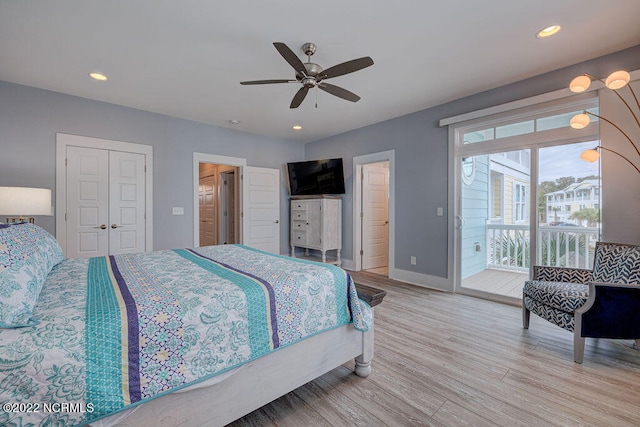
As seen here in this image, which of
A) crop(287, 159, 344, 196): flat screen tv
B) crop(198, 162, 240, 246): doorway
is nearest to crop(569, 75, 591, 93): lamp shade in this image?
crop(287, 159, 344, 196): flat screen tv

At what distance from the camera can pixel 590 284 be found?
6.57 feet

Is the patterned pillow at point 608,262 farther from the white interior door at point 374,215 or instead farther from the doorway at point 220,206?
the doorway at point 220,206

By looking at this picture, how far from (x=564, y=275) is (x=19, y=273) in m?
3.81

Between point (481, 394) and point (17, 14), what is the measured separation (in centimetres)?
418

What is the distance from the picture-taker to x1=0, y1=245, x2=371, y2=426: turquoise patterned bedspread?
91 cm

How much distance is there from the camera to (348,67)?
2188 millimetres

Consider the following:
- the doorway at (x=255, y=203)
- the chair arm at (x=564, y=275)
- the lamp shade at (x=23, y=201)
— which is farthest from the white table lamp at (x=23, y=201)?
the chair arm at (x=564, y=275)

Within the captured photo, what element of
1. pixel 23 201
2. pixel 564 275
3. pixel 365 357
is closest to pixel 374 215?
pixel 564 275

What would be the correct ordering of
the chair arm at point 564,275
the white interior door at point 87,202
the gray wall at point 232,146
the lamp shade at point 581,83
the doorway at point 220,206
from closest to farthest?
the lamp shade at point 581,83 < the chair arm at point 564,275 < the gray wall at point 232,146 < the white interior door at point 87,202 < the doorway at point 220,206

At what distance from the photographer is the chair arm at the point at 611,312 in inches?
76.5

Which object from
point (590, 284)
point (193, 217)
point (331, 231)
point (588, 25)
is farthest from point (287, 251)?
point (588, 25)

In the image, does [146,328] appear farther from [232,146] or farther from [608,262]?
[232,146]

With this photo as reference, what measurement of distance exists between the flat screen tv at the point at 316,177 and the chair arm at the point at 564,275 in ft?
10.5

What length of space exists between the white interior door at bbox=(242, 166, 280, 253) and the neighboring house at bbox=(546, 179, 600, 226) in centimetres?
424
